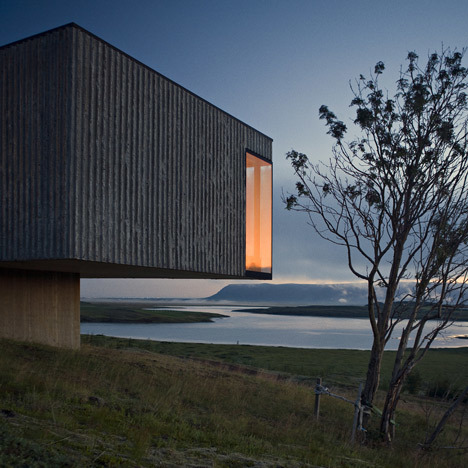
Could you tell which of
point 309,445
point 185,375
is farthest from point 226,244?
point 309,445

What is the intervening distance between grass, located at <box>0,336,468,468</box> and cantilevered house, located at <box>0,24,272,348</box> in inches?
86.7

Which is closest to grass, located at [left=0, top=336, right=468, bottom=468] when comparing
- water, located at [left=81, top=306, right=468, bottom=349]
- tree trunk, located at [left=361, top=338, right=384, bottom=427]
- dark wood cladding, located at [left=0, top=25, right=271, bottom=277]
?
tree trunk, located at [left=361, top=338, right=384, bottom=427]

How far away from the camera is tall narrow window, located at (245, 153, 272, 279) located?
15.9 m

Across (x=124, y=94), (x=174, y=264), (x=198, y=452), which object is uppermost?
(x=124, y=94)

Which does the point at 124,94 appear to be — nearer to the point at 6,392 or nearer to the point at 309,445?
the point at 6,392

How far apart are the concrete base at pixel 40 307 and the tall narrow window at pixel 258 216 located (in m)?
5.41

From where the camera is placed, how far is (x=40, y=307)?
14.2 metres

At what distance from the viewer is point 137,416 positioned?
683cm

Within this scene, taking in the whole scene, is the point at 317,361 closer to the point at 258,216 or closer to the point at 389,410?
the point at 258,216

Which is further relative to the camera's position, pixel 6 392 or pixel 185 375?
pixel 185 375

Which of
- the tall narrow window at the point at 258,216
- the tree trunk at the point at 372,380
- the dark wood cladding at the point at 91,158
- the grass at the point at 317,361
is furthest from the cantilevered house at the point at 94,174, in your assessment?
the grass at the point at 317,361

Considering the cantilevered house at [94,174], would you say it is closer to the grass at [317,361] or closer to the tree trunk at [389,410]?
the tree trunk at [389,410]

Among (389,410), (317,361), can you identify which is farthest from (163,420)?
(317,361)

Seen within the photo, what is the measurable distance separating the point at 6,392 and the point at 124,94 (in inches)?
271
